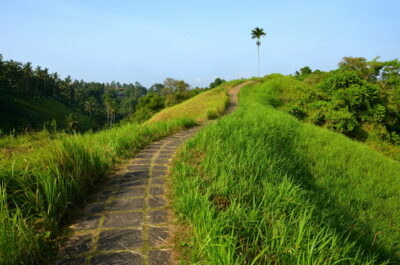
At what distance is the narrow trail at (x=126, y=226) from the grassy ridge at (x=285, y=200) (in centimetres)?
26

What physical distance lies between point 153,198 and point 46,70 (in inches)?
3167

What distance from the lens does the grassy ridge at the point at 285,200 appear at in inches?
81.0

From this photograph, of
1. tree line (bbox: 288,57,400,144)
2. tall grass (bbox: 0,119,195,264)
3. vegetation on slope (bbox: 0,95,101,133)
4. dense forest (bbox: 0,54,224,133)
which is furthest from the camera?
dense forest (bbox: 0,54,224,133)

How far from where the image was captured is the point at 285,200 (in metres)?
2.95

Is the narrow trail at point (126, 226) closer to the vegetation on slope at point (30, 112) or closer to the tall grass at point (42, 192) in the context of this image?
the tall grass at point (42, 192)

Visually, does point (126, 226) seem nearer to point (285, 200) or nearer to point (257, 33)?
point (285, 200)

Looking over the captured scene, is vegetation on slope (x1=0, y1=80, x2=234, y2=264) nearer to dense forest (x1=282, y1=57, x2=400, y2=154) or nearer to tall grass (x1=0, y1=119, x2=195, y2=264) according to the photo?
tall grass (x1=0, y1=119, x2=195, y2=264)

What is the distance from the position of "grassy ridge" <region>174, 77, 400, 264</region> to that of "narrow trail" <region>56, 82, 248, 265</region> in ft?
0.84

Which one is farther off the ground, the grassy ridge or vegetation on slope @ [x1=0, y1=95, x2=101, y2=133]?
vegetation on slope @ [x1=0, y1=95, x2=101, y2=133]

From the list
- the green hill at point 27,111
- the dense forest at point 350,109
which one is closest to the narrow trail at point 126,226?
the dense forest at point 350,109

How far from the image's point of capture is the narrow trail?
208cm

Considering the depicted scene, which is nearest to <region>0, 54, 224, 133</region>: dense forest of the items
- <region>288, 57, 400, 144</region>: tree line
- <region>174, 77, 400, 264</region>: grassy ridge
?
<region>288, 57, 400, 144</region>: tree line

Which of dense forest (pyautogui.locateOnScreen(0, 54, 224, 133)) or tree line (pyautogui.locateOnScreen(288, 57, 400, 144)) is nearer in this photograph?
tree line (pyautogui.locateOnScreen(288, 57, 400, 144))

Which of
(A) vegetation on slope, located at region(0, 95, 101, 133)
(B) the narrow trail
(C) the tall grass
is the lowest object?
(B) the narrow trail
